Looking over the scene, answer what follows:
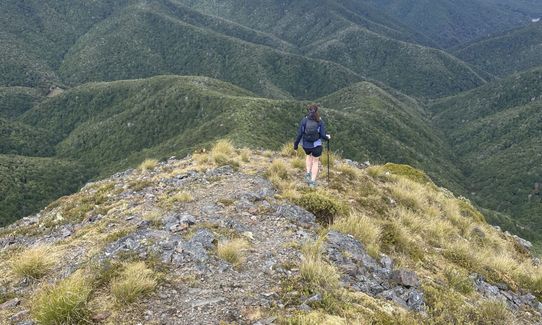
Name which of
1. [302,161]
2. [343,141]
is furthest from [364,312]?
[343,141]

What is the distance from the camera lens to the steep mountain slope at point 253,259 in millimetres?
8805

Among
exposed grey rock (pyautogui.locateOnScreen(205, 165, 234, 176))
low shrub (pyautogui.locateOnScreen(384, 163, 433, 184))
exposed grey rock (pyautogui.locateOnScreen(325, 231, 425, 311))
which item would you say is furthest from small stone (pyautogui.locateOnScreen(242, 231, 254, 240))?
low shrub (pyautogui.locateOnScreen(384, 163, 433, 184))

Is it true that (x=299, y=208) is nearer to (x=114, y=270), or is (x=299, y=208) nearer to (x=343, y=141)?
(x=114, y=270)

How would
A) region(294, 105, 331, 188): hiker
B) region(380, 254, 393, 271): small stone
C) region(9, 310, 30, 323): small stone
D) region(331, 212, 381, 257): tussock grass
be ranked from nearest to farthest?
region(9, 310, 30, 323): small stone → region(380, 254, 393, 271): small stone → region(331, 212, 381, 257): tussock grass → region(294, 105, 331, 188): hiker

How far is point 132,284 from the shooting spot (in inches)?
348

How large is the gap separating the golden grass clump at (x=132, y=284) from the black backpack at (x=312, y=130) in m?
9.13

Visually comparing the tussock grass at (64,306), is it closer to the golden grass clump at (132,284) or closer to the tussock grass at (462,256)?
the golden grass clump at (132,284)

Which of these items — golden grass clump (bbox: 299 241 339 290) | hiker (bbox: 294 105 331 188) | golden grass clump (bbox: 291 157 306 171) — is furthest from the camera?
golden grass clump (bbox: 291 157 306 171)

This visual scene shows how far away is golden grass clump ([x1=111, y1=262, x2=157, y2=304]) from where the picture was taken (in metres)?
8.75

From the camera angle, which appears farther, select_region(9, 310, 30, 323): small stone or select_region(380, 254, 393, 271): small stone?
select_region(380, 254, 393, 271): small stone

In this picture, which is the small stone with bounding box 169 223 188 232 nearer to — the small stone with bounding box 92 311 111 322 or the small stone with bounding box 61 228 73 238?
the small stone with bounding box 92 311 111 322

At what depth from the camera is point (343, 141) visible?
147 meters

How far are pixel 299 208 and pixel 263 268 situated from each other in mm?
4232

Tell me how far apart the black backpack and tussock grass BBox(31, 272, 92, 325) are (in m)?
10.3
